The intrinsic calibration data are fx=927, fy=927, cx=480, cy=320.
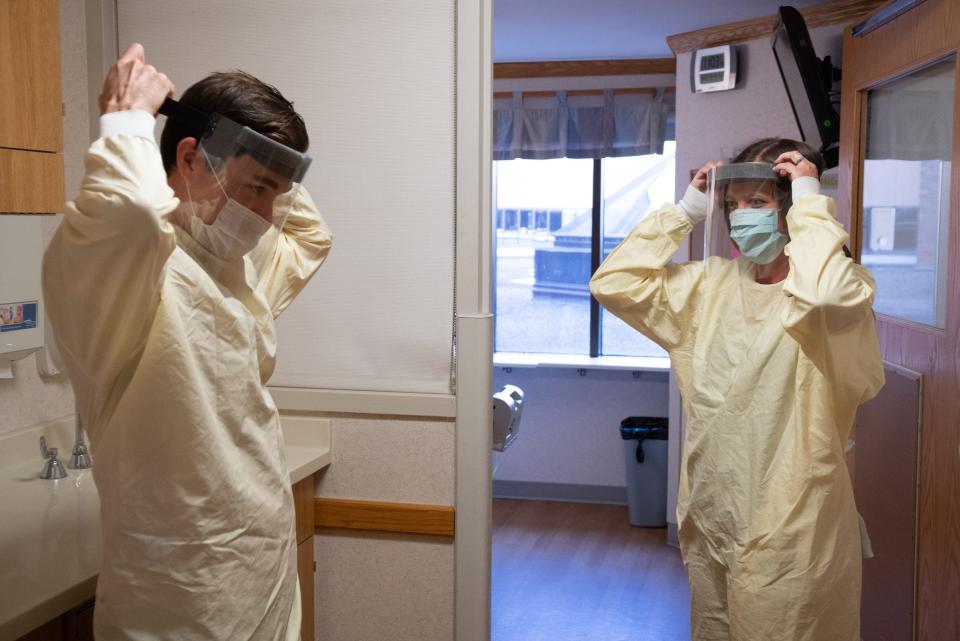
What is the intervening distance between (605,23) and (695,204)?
2505 millimetres

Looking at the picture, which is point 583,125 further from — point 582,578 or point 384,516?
point 384,516

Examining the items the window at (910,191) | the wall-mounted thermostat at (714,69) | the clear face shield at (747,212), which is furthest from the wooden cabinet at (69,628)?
the wall-mounted thermostat at (714,69)

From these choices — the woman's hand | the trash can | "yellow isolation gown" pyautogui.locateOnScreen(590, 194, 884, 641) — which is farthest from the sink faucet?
the trash can

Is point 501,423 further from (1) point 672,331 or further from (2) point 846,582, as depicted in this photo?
(2) point 846,582

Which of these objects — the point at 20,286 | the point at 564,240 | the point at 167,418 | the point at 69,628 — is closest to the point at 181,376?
the point at 167,418

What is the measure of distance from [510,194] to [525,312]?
0.74 meters

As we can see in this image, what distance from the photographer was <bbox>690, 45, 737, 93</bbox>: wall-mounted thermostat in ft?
13.7

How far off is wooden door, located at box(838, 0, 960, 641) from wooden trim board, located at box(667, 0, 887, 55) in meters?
0.84

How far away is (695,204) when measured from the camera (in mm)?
2186

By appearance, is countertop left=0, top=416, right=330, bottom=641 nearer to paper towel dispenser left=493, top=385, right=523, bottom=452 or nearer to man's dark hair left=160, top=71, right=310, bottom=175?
paper towel dispenser left=493, top=385, right=523, bottom=452

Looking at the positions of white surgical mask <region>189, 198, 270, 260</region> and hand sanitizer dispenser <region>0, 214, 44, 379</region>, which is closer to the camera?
white surgical mask <region>189, 198, 270, 260</region>

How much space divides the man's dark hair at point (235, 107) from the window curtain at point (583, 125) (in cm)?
422

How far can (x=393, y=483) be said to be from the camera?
2.37 m

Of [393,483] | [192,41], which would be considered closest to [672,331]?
[393,483]
